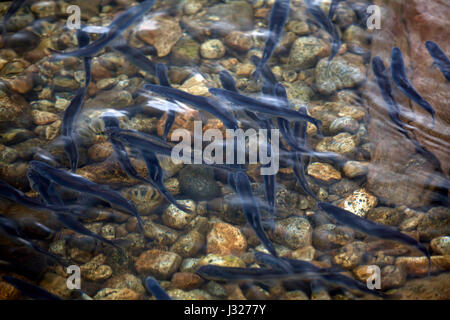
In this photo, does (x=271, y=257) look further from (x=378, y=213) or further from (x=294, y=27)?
A: (x=294, y=27)

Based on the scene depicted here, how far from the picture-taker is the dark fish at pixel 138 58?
4910 mm

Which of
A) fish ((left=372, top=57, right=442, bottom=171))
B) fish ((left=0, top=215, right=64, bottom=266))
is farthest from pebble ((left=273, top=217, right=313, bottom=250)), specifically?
fish ((left=0, top=215, right=64, bottom=266))

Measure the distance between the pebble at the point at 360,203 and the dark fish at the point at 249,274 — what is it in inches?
43.3

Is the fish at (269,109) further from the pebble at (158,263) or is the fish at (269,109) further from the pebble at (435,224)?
the pebble at (158,263)

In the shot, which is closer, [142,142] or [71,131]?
[142,142]

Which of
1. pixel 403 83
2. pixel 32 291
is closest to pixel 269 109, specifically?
pixel 403 83

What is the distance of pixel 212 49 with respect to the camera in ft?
18.1

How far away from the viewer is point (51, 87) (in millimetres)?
5160

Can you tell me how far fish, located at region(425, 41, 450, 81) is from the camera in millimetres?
4043

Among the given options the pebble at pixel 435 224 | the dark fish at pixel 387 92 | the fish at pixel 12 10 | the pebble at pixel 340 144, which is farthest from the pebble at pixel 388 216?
the fish at pixel 12 10

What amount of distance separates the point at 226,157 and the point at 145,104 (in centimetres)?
171

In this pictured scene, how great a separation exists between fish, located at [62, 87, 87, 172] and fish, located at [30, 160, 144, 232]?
41cm

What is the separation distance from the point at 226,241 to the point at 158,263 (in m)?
0.87

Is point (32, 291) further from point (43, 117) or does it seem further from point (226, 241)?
point (43, 117)
